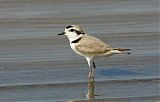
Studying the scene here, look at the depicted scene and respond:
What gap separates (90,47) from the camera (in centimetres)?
1143

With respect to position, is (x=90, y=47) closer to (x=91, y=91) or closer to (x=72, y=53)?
(x=91, y=91)

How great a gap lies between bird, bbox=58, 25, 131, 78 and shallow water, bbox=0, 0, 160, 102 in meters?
0.34

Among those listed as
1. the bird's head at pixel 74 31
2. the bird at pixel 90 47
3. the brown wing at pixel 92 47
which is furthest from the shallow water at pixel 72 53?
the bird's head at pixel 74 31

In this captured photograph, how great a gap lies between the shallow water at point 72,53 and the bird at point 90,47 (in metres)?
0.34

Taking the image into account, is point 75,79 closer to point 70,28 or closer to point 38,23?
point 70,28

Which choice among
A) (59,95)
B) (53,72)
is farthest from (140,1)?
(59,95)

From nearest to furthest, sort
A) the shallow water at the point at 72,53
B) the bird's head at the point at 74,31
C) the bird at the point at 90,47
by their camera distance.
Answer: the shallow water at the point at 72,53 < the bird at the point at 90,47 < the bird's head at the point at 74,31

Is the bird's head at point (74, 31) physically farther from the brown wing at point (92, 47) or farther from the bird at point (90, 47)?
the brown wing at point (92, 47)

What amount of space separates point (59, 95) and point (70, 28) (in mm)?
1693

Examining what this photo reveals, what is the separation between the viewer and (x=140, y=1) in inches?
781

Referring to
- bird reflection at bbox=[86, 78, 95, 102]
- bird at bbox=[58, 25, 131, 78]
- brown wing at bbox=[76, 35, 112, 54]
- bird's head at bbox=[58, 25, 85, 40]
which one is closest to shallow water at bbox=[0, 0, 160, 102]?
bird reflection at bbox=[86, 78, 95, 102]

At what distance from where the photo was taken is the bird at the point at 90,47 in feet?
37.3

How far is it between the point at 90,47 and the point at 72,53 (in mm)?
1995

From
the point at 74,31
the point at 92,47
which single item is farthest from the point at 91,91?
the point at 74,31
